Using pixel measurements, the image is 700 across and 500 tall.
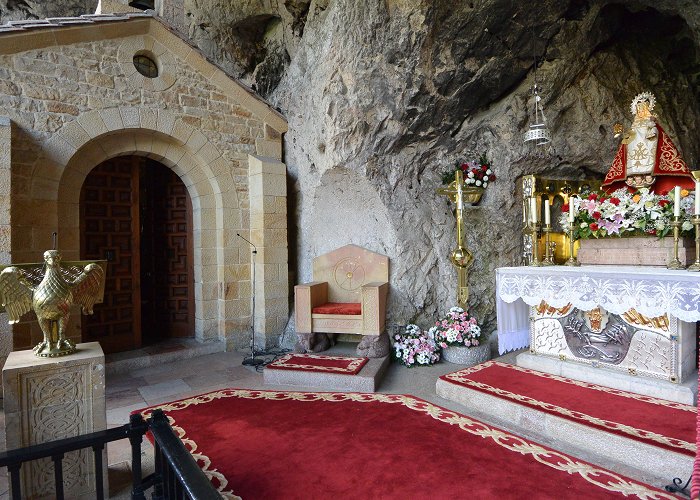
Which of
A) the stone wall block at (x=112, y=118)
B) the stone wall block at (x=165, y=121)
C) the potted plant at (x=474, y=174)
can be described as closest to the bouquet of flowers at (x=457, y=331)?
the potted plant at (x=474, y=174)

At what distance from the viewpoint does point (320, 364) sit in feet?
15.4

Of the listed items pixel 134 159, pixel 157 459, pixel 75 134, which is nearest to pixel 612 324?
pixel 157 459

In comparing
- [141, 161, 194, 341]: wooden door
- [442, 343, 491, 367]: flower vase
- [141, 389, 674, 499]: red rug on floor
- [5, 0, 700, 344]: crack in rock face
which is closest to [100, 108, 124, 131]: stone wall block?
[141, 161, 194, 341]: wooden door

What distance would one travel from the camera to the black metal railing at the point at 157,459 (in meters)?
1.21

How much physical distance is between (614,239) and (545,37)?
3.10 m

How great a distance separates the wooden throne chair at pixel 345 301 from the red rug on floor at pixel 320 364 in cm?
30

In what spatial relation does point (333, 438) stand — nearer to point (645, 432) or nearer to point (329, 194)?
point (645, 432)

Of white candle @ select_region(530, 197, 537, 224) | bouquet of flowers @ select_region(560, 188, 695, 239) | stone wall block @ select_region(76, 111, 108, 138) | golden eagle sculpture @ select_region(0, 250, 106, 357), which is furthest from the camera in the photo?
stone wall block @ select_region(76, 111, 108, 138)

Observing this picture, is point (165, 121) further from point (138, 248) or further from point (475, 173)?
point (475, 173)

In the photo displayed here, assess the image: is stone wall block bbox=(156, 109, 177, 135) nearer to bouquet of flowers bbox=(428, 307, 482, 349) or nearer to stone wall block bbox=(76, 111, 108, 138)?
stone wall block bbox=(76, 111, 108, 138)

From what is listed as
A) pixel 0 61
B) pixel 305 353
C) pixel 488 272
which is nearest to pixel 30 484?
pixel 305 353

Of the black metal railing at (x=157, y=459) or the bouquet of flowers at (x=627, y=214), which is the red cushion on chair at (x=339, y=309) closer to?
the bouquet of flowers at (x=627, y=214)

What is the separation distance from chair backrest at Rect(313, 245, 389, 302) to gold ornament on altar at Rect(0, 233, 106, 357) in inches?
152

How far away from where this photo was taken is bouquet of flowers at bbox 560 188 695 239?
368 centimetres
